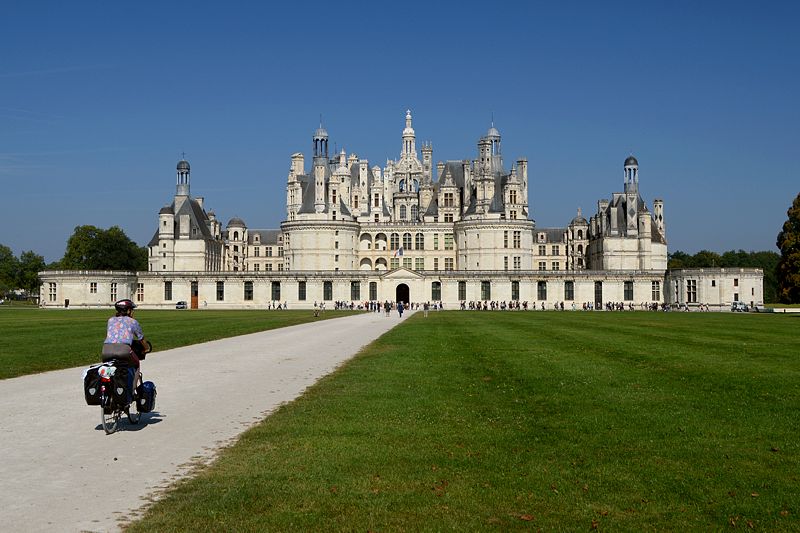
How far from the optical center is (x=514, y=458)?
10453 millimetres

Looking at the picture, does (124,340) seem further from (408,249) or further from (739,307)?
(408,249)

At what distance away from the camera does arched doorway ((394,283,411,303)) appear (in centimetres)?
10188

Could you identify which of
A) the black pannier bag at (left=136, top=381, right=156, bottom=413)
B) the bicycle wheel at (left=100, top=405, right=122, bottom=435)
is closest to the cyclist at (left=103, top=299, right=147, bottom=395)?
the black pannier bag at (left=136, top=381, right=156, bottom=413)

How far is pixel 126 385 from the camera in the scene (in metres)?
12.1

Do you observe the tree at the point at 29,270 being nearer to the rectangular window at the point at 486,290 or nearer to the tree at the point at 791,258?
the rectangular window at the point at 486,290

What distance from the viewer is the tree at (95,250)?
122m

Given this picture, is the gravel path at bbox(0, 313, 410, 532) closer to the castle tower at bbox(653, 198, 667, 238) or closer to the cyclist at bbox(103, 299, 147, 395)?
the cyclist at bbox(103, 299, 147, 395)

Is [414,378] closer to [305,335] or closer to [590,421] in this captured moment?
[590,421]

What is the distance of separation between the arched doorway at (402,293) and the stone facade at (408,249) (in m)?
0.25

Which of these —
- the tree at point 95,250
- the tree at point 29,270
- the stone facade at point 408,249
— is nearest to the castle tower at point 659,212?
the stone facade at point 408,249

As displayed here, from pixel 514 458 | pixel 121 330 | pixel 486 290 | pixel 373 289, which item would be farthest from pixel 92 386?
pixel 486 290

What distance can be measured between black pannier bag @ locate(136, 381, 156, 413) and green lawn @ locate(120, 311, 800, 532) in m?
1.75

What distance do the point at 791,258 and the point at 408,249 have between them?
4899 centimetres

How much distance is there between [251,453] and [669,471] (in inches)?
205
